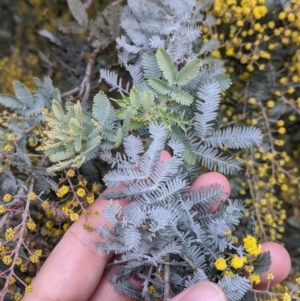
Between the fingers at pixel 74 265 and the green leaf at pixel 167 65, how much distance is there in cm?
39

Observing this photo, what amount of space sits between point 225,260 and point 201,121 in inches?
13.7

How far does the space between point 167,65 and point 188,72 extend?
0.18ft

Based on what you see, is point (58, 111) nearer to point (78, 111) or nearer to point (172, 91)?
point (78, 111)

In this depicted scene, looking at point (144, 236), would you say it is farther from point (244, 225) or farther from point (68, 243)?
point (244, 225)

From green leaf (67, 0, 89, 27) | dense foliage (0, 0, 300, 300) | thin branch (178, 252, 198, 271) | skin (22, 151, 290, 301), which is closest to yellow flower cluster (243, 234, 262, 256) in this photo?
dense foliage (0, 0, 300, 300)

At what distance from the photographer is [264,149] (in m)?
1.43

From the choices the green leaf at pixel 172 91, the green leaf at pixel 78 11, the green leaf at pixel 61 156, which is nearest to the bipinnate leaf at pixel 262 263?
the green leaf at pixel 172 91

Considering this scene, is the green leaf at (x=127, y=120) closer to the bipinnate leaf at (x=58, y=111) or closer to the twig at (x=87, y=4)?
the bipinnate leaf at (x=58, y=111)

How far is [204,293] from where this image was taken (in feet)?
2.93

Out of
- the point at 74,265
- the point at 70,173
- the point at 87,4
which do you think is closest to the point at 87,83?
the point at 87,4

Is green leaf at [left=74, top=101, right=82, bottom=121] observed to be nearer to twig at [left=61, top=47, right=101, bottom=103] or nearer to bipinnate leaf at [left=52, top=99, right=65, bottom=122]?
bipinnate leaf at [left=52, top=99, right=65, bottom=122]

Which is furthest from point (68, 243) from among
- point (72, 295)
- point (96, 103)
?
point (96, 103)

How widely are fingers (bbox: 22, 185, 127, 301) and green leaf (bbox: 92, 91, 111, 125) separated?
0.26 meters

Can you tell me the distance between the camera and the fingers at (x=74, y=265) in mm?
1177
